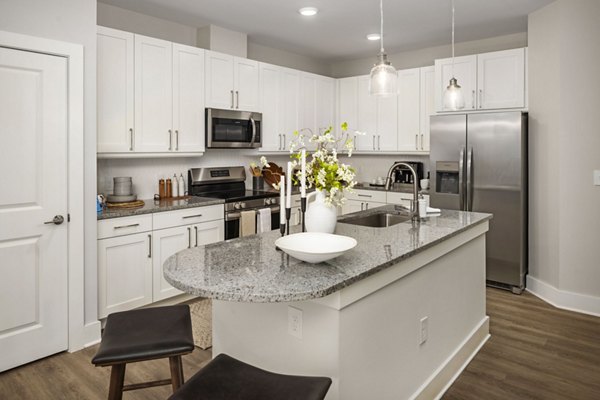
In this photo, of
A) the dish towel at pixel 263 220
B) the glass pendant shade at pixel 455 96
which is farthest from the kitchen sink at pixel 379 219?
the dish towel at pixel 263 220

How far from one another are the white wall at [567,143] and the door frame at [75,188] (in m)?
3.86

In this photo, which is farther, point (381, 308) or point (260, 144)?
point (260, 144)

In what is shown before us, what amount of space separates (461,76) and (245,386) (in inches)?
168

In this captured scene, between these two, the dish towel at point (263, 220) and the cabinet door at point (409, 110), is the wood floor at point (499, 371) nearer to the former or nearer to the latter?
the dish towel at point (263, 220)

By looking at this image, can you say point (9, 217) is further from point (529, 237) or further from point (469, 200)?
point (529, 237)

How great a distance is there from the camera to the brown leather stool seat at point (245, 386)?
4.35 ft

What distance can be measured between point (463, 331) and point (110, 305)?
2.55m

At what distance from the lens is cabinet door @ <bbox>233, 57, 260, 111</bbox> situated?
4508 millimetres

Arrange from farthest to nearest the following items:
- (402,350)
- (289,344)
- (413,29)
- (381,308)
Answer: (413,29), (402,350), (381,308), (289,344)

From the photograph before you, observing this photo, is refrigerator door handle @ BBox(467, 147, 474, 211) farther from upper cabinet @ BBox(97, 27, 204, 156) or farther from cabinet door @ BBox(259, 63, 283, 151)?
upper cabinet @ BBox(97, 27, 204, 156)

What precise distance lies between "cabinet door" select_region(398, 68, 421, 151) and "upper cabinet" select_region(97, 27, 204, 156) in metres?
2.44

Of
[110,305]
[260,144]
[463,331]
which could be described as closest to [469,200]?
[463,331]

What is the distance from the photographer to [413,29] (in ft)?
15.1

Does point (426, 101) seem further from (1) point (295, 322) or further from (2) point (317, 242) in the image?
(1) point (295, 322)
